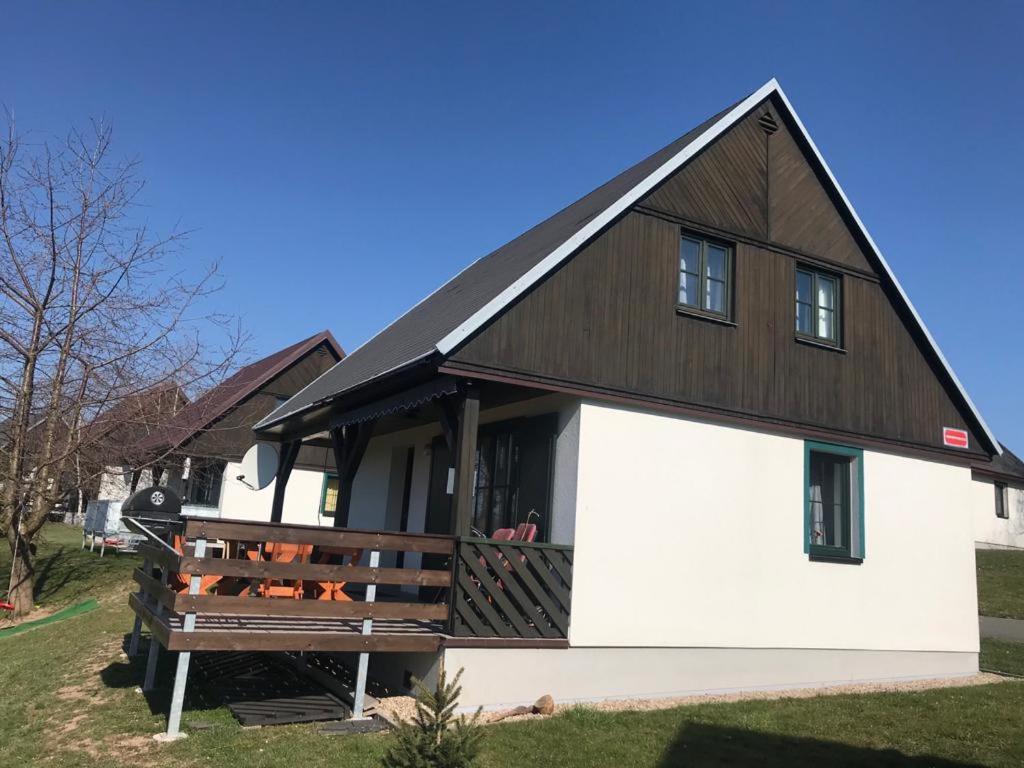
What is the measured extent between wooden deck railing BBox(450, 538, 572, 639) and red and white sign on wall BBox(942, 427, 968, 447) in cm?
659

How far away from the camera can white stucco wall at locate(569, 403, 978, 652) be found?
9.02 meters

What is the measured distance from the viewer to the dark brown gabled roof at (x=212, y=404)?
15.8 meters

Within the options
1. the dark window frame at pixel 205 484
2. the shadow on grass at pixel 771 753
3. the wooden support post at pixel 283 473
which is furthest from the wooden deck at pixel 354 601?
the dark window frame at pixel 205 484

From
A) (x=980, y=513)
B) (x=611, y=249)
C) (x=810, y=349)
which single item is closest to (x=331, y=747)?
(x=611, y=249)

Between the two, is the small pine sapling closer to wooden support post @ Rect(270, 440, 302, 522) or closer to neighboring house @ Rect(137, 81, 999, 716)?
neighboring house @ Rect(137, 81, 999, 716)

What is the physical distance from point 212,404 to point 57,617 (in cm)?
500

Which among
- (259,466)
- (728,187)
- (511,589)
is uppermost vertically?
(728,187)

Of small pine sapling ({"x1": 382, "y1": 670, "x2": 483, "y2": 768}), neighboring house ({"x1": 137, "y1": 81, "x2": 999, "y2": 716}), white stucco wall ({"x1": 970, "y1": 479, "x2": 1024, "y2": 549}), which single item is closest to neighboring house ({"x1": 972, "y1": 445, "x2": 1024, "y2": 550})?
white stucco wall ({"x1": 970, "y1": 479, "x2": 1024, "y2": 549})

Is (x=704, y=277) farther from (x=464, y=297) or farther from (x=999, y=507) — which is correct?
(x=999, y=507)

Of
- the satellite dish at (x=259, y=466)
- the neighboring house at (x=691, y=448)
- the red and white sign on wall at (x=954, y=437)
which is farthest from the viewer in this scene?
the satellite dish at (x=259, y=466)

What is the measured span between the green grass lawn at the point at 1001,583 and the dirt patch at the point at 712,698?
7946 mm

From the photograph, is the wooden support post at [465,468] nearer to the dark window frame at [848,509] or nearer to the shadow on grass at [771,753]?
the shadow on grass at [771,753]

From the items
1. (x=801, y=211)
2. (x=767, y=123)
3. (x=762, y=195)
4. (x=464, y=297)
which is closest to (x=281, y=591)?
(x=464, y=297)

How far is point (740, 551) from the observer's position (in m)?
9.88
